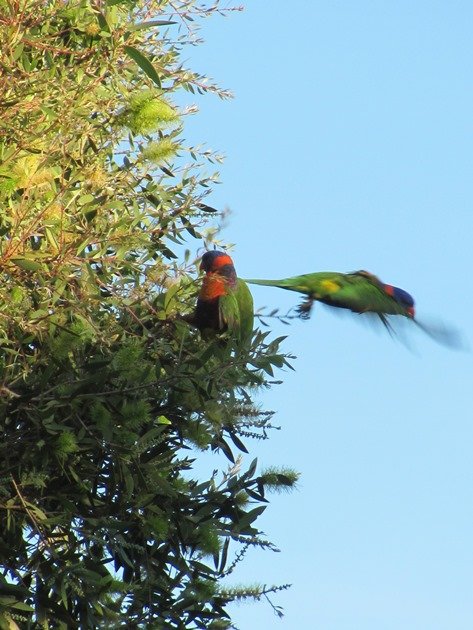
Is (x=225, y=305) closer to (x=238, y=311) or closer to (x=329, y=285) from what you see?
(x=238, y=311)

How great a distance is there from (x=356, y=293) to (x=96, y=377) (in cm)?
102

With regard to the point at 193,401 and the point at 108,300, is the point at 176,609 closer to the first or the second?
the point at 193,401

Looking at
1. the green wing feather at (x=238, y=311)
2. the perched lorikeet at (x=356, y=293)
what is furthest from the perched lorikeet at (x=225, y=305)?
the perched lorikeet at (x=356, y=293)

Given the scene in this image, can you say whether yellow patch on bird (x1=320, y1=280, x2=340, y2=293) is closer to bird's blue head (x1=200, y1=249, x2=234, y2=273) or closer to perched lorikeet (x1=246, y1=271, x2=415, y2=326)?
perched lorikeet (x1=246, y1=271, x2=415, y2=326)

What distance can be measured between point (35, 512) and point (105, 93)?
6.05ft

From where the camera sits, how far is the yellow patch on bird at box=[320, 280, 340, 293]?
406cm

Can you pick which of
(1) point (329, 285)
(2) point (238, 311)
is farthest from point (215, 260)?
(1) point (329, 285)

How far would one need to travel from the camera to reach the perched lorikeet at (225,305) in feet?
14.6

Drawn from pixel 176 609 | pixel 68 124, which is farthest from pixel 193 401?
pixel 68 124

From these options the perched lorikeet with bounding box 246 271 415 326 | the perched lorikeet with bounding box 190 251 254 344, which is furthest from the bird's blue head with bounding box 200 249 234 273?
the perched lorikeet with bounding box 246 271 415 326

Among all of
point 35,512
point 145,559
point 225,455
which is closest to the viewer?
point 35,512

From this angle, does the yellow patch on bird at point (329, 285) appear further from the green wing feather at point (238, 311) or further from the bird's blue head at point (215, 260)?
the bird's blue head at point (215, 260)

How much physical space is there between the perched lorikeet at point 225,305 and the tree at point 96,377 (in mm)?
80

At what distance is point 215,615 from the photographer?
14.9 feet
